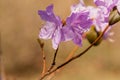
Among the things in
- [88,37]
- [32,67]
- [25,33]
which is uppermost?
[88,37]

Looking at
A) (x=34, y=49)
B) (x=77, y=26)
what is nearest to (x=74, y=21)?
(x=77, y=26)

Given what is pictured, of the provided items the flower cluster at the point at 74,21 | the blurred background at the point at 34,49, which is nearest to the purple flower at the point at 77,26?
the flower cluster at the point at 74,21

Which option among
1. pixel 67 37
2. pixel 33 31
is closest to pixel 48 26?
pixel 67 37

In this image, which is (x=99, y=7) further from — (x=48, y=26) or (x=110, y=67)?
(x=110, y=67)

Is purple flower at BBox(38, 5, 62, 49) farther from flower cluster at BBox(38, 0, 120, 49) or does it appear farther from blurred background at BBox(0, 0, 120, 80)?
blurred background at BBox(0, 0, 120, 80)

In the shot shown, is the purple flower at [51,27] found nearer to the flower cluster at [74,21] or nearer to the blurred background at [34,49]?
the flower cluster at [74,21]
